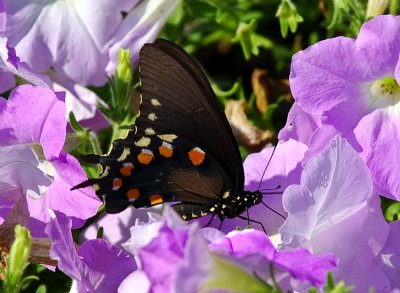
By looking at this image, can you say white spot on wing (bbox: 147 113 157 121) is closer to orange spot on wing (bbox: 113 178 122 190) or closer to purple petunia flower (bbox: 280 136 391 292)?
orange spot on wing (bbox: 113 178 122 190)

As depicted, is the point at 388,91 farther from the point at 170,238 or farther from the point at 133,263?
the point at 170,238

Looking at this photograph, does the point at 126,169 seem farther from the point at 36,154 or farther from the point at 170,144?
the point at 36,154

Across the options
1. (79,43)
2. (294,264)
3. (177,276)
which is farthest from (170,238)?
(79,43)

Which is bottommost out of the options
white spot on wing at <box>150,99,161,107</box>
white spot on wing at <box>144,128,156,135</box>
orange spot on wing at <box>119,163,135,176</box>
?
orange spot on wing at <box>119,163,135,176</box>

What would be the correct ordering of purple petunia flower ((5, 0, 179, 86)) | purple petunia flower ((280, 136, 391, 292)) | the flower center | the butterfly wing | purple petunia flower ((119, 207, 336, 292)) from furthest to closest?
purple petunia flower ((5, 0, 179, 86)), the flower center, the butterfly wing, purple petunia flower ((280, 136, 391, 292)), purple petunia flower ((119, 207, 336, 292))

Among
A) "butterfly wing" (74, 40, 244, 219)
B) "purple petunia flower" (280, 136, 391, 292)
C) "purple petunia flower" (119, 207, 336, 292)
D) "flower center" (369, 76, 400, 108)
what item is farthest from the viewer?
"flower center" (369, 76, 400, 108)

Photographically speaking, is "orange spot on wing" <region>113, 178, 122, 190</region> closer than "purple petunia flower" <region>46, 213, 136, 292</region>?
No

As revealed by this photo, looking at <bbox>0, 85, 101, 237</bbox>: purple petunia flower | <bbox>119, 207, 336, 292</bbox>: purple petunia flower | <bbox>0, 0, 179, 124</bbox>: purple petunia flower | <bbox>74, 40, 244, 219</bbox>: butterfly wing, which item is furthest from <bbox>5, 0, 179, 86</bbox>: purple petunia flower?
<bbox>119, 207, 336, 292</bbox>: purple petunia flower
